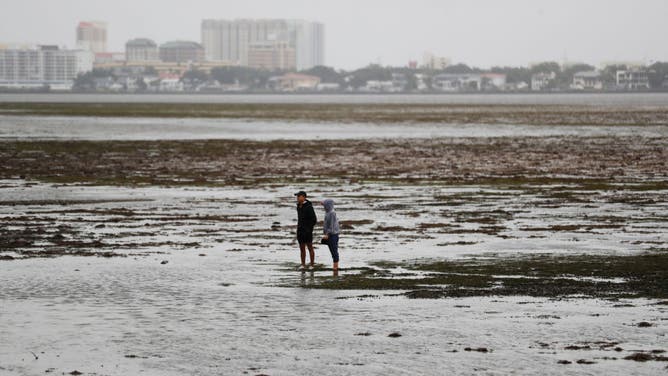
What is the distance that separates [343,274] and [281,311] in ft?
13.8

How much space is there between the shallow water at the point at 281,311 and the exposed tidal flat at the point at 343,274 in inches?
2.3

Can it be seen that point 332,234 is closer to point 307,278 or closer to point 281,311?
point 307,278

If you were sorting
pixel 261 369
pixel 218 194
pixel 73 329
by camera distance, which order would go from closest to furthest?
pixel 261 369
pixel 73 329
pixel 218 194

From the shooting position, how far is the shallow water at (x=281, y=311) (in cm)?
1669

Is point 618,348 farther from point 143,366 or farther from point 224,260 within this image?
point 224,260

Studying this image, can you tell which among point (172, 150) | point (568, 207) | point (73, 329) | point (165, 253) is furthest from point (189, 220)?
point (172, 150)

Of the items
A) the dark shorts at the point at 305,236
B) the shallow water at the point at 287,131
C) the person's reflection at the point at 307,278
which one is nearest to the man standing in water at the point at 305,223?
the dark shorts at the point at 305,236

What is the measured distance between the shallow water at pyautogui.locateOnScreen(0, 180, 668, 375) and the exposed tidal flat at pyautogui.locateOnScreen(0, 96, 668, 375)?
58 mm

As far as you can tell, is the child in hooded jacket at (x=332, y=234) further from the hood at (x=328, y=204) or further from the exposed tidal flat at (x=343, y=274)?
the exposed tidal flat at (x=343, y=274)

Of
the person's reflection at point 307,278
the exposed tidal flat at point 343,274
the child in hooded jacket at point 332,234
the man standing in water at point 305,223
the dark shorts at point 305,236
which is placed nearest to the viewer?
the exposed tidal flat at point 343,274

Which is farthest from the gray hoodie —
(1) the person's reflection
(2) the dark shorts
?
(1) the person's reflection

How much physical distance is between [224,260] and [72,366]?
10.1 metres

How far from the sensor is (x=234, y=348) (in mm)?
17500

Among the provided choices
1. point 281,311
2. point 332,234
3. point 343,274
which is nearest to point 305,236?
point 332,234
